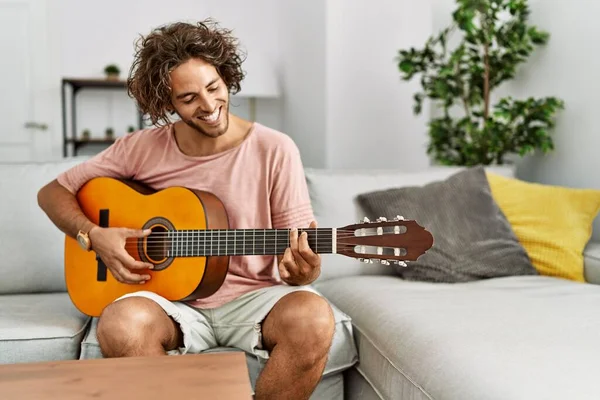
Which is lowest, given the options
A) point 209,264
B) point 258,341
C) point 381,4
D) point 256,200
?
point 258,341

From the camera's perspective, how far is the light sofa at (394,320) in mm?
1295

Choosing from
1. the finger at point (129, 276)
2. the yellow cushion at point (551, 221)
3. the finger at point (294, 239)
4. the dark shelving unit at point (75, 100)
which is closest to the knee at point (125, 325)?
the finger at point (129, 276)

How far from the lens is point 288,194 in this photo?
1.79 m

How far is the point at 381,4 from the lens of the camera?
399cm

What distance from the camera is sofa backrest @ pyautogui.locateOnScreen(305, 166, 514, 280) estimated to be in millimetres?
2281

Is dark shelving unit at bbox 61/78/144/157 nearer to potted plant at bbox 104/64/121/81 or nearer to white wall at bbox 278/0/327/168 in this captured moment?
potted plant at bbox 104/64/121/81

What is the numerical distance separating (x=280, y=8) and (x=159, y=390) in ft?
15.4

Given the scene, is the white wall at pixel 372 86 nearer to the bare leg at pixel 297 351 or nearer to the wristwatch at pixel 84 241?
the wristwatch at pixel 84 241

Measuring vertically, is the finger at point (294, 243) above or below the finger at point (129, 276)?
above

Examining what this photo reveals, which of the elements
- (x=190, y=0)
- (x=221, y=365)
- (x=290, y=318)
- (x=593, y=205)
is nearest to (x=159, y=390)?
(x=221, y=365)

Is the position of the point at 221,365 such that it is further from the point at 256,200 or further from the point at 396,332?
the point at 256,200

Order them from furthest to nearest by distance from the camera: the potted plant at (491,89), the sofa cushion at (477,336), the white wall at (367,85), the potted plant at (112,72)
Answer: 1. the potted plant at (112,72)
2. the white wall at (367,85)
3. the potted plant at (491,89)
4. the sofa cushion at (477,336)

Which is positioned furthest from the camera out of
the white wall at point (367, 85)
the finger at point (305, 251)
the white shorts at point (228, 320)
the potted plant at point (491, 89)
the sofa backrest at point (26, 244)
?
the white wall at point (367, 85)

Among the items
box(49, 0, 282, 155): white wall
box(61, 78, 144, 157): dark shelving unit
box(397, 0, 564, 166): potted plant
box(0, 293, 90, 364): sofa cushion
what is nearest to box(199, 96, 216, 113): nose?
box(0, 293, 90, 364): sofa cushion
